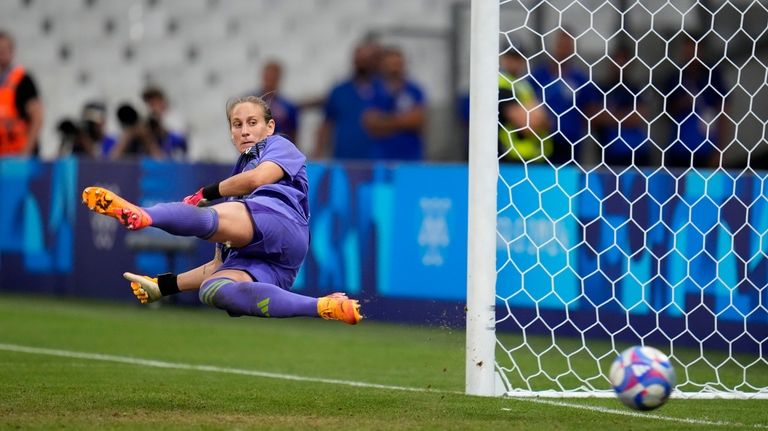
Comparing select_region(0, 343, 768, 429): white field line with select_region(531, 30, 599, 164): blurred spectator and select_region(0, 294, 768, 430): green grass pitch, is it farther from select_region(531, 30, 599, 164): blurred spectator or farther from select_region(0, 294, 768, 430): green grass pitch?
select_region(531, 30, 599, 164): blurred spectator

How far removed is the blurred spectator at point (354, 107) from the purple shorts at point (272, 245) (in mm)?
7028

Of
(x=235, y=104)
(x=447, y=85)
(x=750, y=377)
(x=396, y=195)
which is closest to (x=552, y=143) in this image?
(x=396, y=195)

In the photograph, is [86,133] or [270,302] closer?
[270,302]

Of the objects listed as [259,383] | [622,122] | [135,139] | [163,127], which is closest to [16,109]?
[135,139]

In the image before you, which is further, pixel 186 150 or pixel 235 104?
pixel 186 150

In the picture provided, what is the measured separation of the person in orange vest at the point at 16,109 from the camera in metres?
14.1

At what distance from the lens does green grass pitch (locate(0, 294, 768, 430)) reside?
644 centimetres

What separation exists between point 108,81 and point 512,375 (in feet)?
32.0

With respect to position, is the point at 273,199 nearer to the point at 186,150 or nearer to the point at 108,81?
→ the point at 186,150

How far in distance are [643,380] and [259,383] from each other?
8.81 ft

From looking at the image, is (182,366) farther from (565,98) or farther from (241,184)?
(565,98)

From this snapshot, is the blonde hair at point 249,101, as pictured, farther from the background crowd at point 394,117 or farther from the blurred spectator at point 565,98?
the blurred spectator at point 565,98

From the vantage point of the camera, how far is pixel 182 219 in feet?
21.4

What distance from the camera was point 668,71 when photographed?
13617 mm
